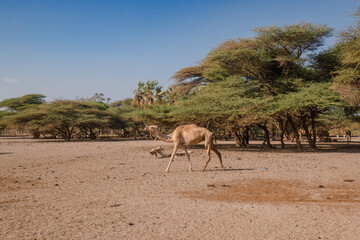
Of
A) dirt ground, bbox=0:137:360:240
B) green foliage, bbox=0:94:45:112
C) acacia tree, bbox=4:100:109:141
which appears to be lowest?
dirt ground, bbox=0:137:360:240

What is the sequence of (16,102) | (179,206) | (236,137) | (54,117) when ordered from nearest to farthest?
(179,206), (236,137), (54,117), (16,102)

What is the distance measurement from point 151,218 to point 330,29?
21.2 m

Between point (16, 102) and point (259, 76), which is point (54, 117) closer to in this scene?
point (16, 102)

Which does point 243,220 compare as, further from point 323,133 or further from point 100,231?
point 323,133

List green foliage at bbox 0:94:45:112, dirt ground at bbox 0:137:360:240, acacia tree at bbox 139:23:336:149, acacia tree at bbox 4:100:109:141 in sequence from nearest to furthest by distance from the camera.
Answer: dirt ground at bbox 0:137:360:240, acacia tree at bbox 139:23:336:149, acacia tree at bbox 4:100:109:141, green foliage at bbox 0:94:45:112

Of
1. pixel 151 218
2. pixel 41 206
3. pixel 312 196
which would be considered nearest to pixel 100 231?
pixel 151 218

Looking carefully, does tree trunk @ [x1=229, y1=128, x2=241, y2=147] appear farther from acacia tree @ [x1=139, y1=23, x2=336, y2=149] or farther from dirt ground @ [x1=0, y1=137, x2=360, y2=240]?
dirt ground @ [x1=0, y1=137, x2=360, y2=240]

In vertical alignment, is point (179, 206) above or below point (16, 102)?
below

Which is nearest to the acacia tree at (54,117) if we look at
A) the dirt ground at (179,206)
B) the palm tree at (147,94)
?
the palm tree at (147,94)

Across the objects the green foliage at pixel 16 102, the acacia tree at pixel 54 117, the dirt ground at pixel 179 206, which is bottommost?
the dirt ground at pixel 179 206

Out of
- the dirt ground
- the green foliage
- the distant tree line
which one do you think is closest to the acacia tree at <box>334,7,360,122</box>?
the distant tree line

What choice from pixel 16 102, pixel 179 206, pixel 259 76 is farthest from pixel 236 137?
pixel 16 102

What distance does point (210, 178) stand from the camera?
404 inches

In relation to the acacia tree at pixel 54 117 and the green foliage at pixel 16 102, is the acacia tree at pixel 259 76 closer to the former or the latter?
the acacia tree at pixel 54 117
